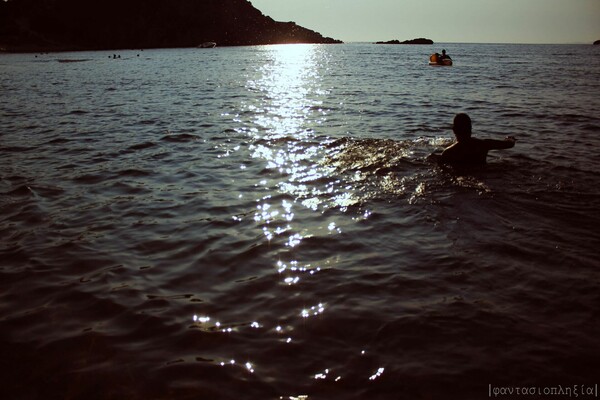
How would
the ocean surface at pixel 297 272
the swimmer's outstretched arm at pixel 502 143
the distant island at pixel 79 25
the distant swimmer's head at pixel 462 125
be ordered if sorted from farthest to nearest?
the distant island at pixel 79 25 < the swimmer's outstretched arm at pixel 502 143 < the distant swimmer's head at pixel 462 125 < the ocean surface at pixel 297 272

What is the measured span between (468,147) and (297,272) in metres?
6.58

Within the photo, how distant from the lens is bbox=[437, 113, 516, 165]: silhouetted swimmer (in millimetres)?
9883

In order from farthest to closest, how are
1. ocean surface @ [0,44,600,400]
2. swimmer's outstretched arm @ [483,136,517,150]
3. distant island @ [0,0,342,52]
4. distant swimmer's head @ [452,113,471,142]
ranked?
distant island @ [0,0,342,52] < swimmer's outstretched arm @ [483,136,517,150] < distant swimmer's head @ [452,113,471,142] < ocean surface @ [0,44,600,400]

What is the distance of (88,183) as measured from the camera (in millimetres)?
Answer: 9352

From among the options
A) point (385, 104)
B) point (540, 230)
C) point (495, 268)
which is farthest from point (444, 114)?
point (495, 268)

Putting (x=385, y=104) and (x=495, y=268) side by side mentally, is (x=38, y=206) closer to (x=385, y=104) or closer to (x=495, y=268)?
(x=495, y=268)

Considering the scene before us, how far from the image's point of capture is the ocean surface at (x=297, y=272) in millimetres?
3797

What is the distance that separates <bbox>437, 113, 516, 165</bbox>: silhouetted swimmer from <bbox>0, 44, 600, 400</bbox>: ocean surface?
38 centimetres

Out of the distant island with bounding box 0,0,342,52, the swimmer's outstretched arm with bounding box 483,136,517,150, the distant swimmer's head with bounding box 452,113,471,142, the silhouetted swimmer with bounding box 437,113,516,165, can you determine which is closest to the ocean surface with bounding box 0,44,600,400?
the silhouetted swimmer with bounding box 437,113,516,165

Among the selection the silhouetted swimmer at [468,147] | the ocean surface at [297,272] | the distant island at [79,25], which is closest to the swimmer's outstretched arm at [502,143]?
the silhouetted swimmer at [468,147]

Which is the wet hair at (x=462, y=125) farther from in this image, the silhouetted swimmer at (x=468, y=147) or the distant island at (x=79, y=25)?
the distant island at (x=79, y=25)

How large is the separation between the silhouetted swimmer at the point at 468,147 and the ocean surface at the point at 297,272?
38cm

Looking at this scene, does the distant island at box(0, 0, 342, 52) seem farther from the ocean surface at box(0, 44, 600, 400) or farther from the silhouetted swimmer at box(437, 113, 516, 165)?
the silhouetted swimmer at box(437, 113, 516, 165)

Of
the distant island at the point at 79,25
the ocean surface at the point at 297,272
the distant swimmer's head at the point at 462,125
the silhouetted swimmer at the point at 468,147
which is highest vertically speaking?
the distant island at the point at 79,25
